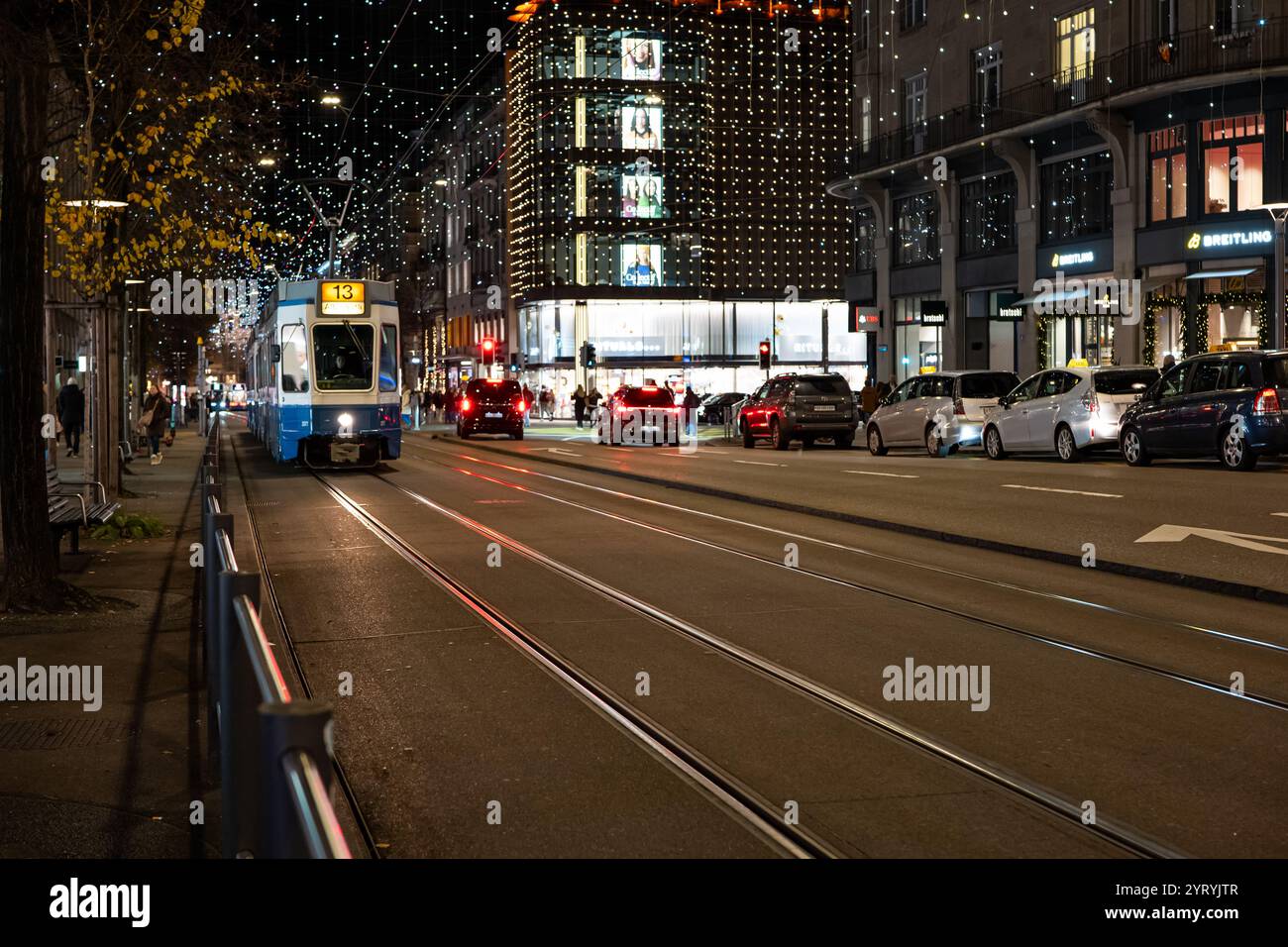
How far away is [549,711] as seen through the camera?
25.3 ft

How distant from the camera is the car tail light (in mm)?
22547

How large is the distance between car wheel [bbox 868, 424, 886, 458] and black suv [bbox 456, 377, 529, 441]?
17.3 metres

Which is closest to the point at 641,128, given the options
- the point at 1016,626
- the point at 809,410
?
the point at 809,410

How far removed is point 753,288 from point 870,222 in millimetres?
25394

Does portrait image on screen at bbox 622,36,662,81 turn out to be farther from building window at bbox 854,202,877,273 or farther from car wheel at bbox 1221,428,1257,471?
car wheel at bbox 1221,428,1257,471

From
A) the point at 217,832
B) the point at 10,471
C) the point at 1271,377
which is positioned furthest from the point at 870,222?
the point at 217,832

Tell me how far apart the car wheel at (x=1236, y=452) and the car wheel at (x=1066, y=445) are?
4.24 meters

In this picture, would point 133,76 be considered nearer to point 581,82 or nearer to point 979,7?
point 979,7

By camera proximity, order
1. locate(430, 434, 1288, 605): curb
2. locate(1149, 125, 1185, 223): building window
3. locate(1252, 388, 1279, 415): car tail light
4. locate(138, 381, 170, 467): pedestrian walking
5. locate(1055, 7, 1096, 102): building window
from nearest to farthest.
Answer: locate(430, 434, 1288, 605): curb
locate(1252, 388, 1279, 415): car tail light
locate(138, 381, 170, 467): pedestrian walking
locate(1149, 125, 1185, 223): building window
locate(1055, 7, 1096, 102): building window

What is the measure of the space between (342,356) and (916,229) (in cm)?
2568

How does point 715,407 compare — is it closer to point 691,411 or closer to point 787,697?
point 691,411

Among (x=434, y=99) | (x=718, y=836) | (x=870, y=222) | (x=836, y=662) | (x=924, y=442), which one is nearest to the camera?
(x=718, y=836)

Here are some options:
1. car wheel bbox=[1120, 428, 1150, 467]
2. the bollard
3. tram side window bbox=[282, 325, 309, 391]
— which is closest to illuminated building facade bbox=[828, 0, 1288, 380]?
car wheel bbox=[1120, 428, 1150, 467]

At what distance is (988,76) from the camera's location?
44.5m
